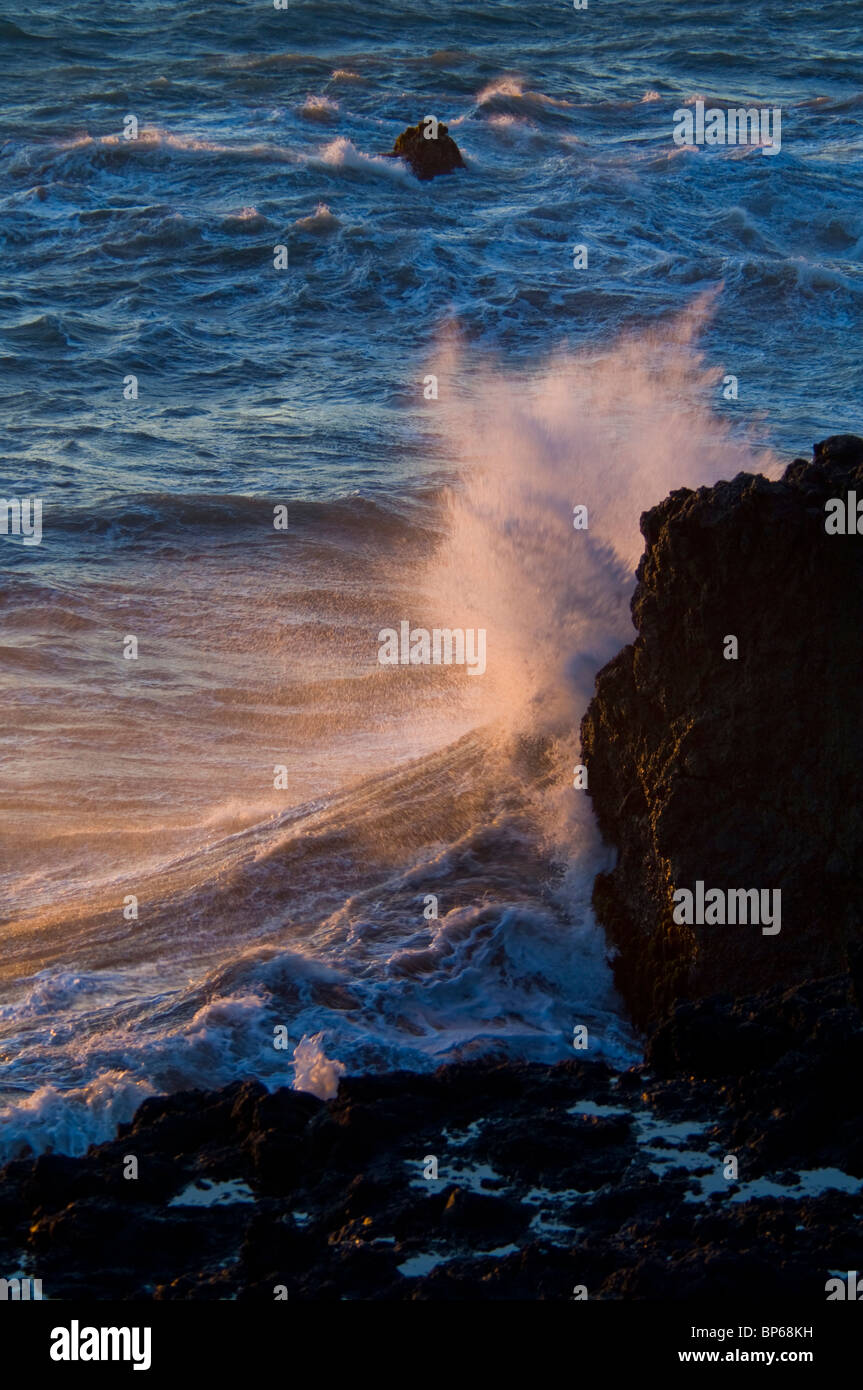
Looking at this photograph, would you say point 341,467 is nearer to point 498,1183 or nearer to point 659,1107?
point 659,1107

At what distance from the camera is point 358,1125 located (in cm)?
521

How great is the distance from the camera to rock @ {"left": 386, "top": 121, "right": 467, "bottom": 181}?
25094 millimetres

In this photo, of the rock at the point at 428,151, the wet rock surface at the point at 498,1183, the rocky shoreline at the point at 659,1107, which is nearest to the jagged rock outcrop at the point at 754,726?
the rocky shoreline at the point at 659,1107

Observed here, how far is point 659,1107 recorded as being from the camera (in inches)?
211

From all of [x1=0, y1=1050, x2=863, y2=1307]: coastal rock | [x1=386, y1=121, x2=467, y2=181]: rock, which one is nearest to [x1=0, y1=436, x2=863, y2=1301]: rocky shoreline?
[x1=0, y1=1050, x2=863, y2=1307]: coastal rock

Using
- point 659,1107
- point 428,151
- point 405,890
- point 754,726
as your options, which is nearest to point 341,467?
point 405,890

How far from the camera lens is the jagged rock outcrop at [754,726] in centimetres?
612

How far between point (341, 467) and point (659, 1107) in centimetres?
1137

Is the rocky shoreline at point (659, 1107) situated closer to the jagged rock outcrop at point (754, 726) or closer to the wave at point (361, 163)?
the jagged rock outcrop at point (754, 726)

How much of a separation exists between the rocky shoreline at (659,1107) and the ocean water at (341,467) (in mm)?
553

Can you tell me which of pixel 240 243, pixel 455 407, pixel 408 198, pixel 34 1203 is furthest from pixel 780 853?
pixel 408 198

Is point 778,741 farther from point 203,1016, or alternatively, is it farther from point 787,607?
point 203,1016

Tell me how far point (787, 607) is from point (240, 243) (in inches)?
710

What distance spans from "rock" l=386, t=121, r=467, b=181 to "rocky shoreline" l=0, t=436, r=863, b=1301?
20.0 meters
